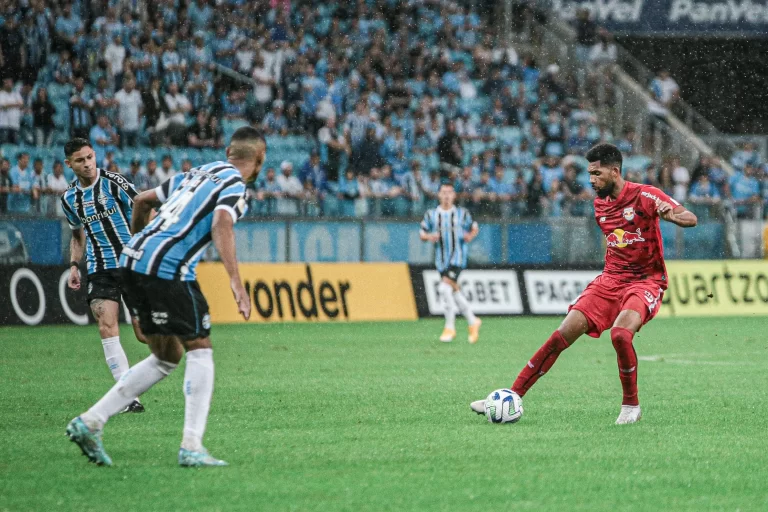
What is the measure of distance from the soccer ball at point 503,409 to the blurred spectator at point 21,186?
43.7 feet

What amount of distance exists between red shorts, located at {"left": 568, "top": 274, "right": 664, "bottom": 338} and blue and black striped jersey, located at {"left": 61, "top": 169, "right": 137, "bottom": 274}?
3907 millimetres

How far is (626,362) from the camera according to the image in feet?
29.8

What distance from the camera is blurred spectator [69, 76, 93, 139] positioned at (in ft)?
75.7

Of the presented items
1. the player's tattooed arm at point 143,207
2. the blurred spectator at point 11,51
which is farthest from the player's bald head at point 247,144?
the blurred spectator at point 11,51

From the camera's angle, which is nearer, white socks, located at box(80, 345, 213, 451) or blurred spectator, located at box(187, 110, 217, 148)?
white socks, located at box(80, 345, 213, 451)

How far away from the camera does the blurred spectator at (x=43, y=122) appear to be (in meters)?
22.8

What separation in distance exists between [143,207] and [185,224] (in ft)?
1.98

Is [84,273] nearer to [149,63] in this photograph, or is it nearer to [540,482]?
[149,63]

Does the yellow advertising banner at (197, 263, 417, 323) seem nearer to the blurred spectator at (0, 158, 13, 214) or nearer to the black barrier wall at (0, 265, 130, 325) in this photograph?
the black barrier wall at (0, 265, 130, 325)

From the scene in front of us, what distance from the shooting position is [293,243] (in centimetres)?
2206

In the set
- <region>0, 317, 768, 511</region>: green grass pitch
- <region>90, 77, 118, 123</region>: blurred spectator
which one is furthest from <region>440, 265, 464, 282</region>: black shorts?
<region>90, 77, 118, 123</region>: blurred spectator

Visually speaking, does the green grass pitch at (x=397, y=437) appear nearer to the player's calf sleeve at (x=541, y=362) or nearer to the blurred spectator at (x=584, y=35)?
the player's calf sleeve at (x=541, y=362)

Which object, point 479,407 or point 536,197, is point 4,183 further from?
point 479,407

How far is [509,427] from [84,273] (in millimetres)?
12905
